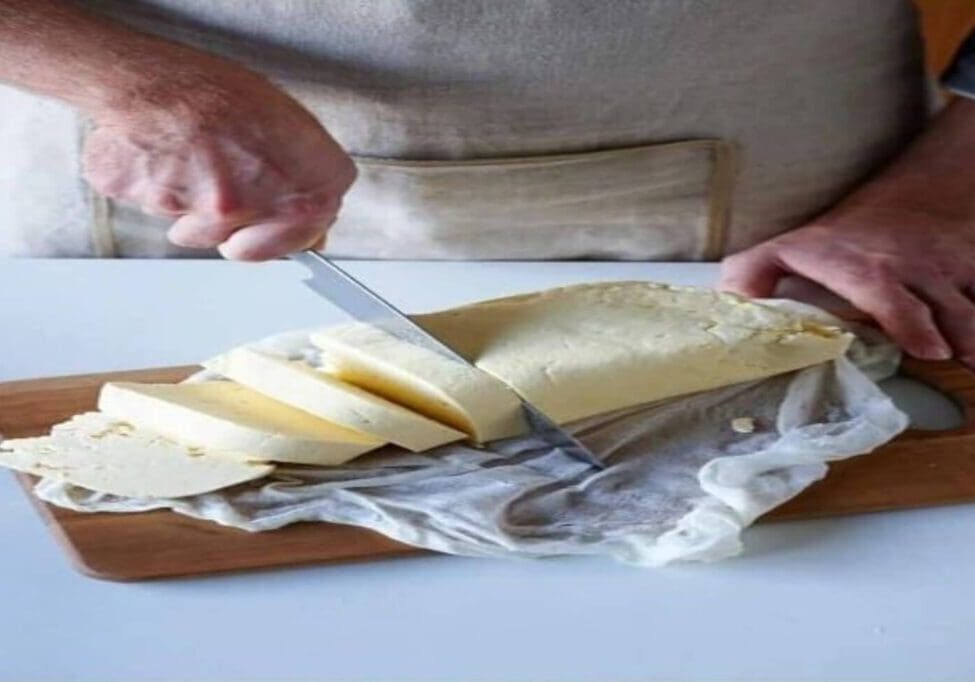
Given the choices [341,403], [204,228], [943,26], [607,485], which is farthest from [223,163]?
[943,26]

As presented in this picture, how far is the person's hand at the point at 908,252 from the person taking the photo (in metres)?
1.27

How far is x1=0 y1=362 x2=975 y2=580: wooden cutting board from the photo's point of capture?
3.16 feet

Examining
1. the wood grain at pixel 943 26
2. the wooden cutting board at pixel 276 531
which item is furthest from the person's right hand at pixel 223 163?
the wood grain at pixel 943 26

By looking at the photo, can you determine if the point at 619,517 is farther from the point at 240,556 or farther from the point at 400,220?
Result: the point at 400,220

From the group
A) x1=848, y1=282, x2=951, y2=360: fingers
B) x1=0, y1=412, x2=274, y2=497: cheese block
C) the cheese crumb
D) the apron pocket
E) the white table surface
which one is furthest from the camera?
the apron pocket

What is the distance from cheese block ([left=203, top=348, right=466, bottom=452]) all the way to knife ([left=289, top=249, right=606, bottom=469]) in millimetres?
42

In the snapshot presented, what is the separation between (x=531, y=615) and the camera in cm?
94

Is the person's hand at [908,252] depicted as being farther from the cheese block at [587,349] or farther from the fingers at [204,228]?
the fingers at [204,228]

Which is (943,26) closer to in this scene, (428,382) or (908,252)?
(908,252)

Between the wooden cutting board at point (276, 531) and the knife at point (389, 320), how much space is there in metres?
0.10

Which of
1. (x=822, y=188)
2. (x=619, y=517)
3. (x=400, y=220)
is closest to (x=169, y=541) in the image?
(x=619, y=517)

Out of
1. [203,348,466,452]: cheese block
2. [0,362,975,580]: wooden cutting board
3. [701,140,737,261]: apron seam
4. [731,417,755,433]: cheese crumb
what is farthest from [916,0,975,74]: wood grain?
[203,348,466,452]: cheese block

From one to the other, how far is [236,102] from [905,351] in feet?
1.43

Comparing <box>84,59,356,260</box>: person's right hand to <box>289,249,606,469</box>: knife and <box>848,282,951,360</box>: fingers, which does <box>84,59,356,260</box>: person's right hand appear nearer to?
<box>289,249,606,469</box>: knife
